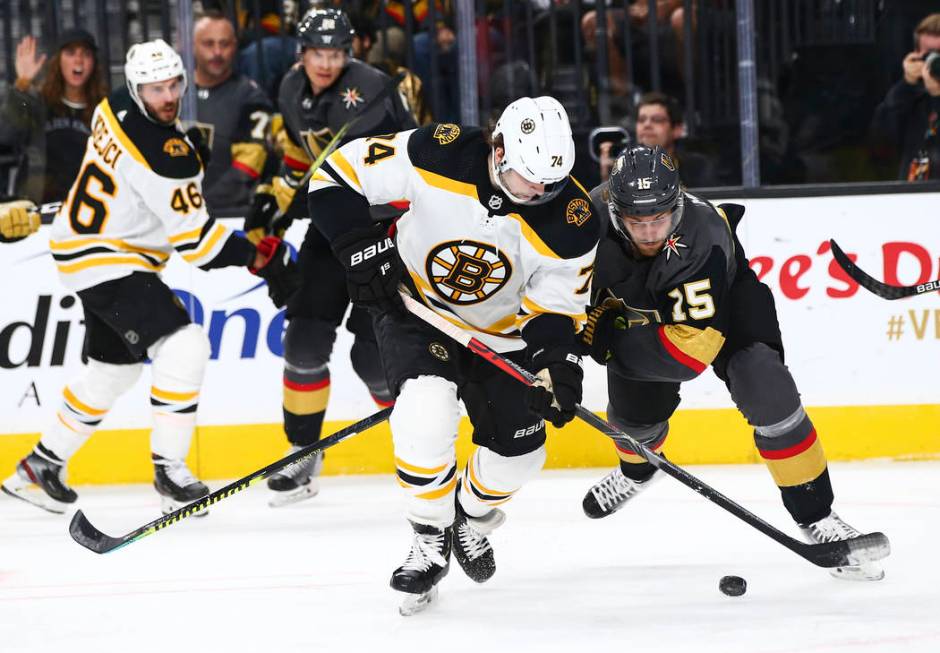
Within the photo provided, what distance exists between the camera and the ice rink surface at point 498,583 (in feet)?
8.84

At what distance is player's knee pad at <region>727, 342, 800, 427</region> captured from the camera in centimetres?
306

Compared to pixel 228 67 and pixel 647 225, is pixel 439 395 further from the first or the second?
pixel 228 67

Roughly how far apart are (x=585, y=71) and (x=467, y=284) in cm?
194

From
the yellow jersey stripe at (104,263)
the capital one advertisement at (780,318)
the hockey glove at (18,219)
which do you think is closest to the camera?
the yellow jersey stripe at (104,263)

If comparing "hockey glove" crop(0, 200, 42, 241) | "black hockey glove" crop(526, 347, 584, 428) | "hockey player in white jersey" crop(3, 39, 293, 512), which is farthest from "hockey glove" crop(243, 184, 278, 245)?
"black hockey glove" crop(526, 347, 584, 428)

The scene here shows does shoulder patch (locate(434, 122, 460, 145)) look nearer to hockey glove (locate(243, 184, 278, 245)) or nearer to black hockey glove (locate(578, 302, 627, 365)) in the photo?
black hockey glove (locate(578, 302, 627, 365))

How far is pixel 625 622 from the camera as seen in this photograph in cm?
279

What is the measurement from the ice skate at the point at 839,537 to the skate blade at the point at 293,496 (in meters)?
1.68

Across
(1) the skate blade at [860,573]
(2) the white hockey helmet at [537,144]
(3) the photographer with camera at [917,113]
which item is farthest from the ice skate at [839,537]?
(3) the photographer with camera at [917,113]

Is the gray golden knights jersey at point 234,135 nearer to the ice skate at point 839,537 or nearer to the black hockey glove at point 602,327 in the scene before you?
the black hockey glove at point 602,327

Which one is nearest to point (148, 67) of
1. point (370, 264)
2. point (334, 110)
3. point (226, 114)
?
point (334, 110)

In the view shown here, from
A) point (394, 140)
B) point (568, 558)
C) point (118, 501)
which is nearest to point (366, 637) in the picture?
point (568, 558)

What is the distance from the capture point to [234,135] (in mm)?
4695

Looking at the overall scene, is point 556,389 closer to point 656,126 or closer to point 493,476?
point 493,476
